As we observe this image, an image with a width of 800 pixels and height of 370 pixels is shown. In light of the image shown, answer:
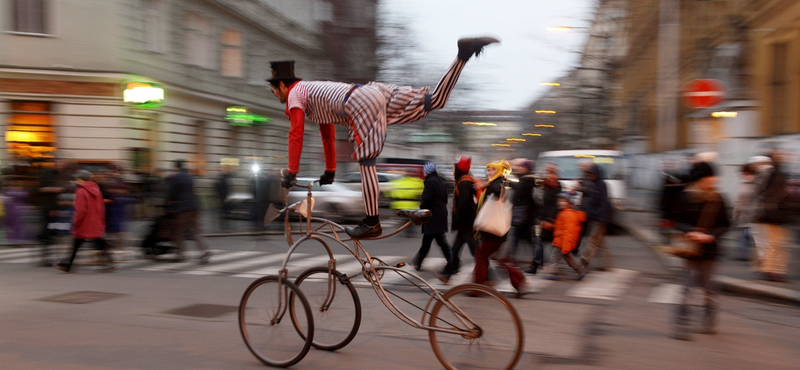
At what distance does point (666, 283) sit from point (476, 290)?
254 inches

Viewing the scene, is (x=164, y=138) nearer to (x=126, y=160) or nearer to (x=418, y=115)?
(x=126, y=160)

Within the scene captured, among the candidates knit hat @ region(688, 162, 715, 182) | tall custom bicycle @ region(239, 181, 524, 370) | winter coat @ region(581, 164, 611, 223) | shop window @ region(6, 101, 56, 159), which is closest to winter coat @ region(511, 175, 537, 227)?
winter coat @ region(581, 164, 611, 223)

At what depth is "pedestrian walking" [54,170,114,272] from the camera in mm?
11227

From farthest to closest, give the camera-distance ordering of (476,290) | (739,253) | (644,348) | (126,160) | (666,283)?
(126,160), (739,253), (666,283), (644,348), (476,290)

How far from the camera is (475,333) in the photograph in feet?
16.4

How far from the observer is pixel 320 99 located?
17.0 ft

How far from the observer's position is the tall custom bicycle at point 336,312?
5012 millimetres

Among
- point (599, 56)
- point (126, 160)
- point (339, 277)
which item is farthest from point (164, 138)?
point (339, 277)

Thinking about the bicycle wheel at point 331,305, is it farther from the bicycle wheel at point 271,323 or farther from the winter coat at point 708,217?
the winter coat at point 708,217

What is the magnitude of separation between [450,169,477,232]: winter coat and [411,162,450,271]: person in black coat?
8.9 inches

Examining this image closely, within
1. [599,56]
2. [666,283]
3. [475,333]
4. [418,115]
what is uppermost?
[599,56]

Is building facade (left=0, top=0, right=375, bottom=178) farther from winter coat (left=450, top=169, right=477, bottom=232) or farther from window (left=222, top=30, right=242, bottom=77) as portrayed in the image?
winter coat (left=450, top=169, right=477, bottom=232)

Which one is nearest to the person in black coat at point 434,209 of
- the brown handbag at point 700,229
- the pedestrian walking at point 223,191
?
the brown handbag at point 700,229

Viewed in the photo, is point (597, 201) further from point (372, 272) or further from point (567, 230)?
point (372, 272)
